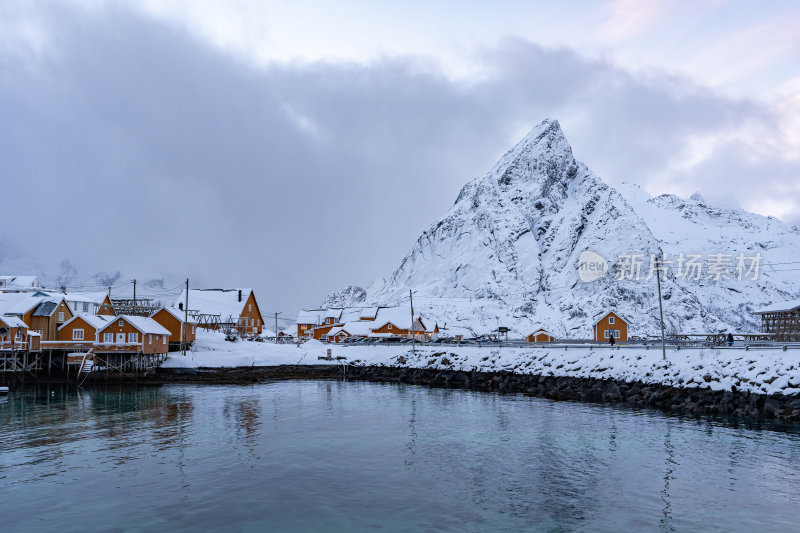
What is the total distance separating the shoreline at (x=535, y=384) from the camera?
35.4m

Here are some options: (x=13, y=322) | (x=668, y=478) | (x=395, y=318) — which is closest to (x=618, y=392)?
(x=668, y=478)

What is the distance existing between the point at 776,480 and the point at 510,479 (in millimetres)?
10254

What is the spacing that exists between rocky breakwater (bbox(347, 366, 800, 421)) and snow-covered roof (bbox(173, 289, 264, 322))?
147ft

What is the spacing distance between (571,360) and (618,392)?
32.2 ft

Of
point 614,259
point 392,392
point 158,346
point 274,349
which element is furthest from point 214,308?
point 614,259

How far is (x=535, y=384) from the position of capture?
5328 centimetres

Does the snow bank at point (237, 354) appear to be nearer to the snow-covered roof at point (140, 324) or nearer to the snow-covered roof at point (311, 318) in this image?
the snow-covered roof at point (140, 324)

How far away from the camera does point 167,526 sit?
14.9 meters

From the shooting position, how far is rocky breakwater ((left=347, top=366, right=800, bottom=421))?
114 feet

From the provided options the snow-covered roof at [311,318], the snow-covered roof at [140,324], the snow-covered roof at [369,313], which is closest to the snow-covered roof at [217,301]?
the snow-covered roof at [140,324]

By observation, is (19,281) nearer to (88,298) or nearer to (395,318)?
(88,298)

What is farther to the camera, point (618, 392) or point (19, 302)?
point (19, 302)

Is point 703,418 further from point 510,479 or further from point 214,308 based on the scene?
point 214,308

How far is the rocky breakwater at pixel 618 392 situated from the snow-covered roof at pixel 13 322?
44.5 metres
